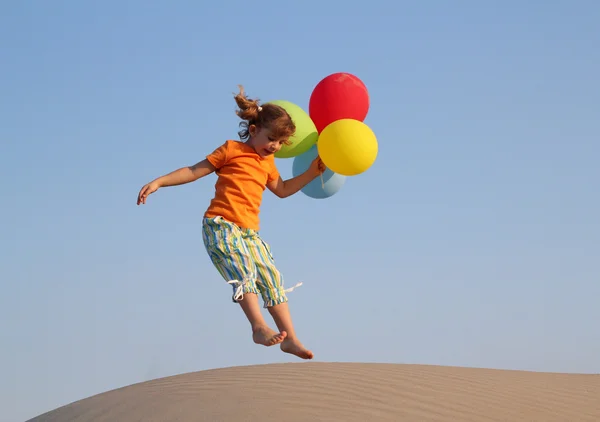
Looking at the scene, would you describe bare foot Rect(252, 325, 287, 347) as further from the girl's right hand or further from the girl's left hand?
the girl's left hand

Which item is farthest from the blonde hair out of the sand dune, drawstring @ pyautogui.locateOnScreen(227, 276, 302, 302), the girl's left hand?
the sand dune

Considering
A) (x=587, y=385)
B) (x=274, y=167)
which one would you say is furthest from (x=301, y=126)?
(x=587, y=385)

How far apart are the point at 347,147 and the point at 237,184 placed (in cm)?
101

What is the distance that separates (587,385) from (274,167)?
517cm

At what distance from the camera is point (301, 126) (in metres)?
6.65

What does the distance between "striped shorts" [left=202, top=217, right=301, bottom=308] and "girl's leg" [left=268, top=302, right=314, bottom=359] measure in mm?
61

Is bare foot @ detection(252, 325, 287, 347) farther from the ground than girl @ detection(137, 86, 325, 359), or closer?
closer

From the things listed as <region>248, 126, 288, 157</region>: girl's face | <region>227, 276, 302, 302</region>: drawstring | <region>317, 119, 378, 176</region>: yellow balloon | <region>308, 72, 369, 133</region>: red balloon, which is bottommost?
<region>227, 276, 302, 302</region>: drawstring

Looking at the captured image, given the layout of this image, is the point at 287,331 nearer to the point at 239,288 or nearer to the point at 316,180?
the point at 239,288

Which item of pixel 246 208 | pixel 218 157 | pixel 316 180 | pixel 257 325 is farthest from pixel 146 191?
pixel 316 180

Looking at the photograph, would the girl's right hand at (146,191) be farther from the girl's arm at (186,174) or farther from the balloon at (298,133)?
the balloon at (298,133)

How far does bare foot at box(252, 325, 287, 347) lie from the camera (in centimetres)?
567

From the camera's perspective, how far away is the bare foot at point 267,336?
567 cm

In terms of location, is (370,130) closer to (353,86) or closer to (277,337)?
(353,86)
